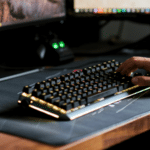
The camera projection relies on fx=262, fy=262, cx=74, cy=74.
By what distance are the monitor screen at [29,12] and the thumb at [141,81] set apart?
0.48 metres

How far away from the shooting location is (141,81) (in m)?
0.75

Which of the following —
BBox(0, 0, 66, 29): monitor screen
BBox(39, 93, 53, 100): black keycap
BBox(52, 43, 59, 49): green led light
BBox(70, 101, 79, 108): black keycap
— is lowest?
BBox(70, 101, 79, 108): black keycap

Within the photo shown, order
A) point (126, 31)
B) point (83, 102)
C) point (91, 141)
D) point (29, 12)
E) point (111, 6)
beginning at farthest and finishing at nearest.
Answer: point (126, 31), point (111, 6), point (29, 12), point (83, 102), point (91, 141)

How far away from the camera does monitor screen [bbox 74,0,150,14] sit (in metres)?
1.13

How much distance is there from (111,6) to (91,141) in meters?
0.80

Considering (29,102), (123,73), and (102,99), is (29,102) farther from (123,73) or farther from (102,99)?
(123,73)

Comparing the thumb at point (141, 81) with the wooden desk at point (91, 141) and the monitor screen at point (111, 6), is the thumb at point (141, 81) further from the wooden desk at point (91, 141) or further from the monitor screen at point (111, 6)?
the monitor screen at point (111, 6)

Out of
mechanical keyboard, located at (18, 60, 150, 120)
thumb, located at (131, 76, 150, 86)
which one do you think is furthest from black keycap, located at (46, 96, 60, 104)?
thumb, located at (131, 76, 150, 86)

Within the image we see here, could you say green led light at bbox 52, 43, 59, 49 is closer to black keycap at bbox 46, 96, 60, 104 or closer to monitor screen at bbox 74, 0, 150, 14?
monitor screen at bbox 74, 0, 150, 14

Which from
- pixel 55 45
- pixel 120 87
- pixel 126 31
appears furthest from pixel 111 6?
pixel 120 87

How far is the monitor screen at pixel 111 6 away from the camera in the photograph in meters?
1.13

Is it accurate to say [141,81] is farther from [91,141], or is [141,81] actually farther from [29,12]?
[29,12]

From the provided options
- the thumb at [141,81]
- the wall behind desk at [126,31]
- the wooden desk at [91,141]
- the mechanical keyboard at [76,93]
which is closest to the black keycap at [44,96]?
the mechanical keyboard at [76,93]

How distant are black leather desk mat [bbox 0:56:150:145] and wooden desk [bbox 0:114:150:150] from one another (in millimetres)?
10
